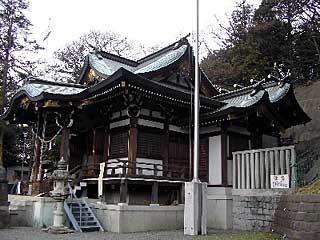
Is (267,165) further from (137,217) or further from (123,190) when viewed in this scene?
(123,190)

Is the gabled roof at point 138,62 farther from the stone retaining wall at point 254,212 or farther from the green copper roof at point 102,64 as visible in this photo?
the stone retaining wall at point 254,212

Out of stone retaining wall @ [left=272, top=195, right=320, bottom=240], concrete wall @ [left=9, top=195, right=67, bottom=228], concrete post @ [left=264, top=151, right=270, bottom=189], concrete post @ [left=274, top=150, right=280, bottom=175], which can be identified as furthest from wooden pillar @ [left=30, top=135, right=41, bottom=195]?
stone retaining wall @ [left=272, top=195, right=320, bottom=240]

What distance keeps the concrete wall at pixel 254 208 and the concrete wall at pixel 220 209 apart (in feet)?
0.73

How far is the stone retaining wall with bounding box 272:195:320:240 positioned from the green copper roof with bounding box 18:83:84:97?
9.28 metres

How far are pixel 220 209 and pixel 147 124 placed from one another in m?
4.49

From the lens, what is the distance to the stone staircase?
1274 cm

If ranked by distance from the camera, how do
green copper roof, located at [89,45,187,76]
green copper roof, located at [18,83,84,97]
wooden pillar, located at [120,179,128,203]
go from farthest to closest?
green copper roof, located at [89,45,187,76] → green copper roof, located at [18,83,84,97] → wooden pillar, located at [120,179,128,203]

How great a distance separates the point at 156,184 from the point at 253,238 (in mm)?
4804

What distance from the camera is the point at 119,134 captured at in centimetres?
1565

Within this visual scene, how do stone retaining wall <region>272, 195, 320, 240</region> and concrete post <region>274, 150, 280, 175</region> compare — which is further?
concrete post <region>274, 150, 280, 175</region>

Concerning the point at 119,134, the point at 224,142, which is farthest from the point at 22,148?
the point at 224,142

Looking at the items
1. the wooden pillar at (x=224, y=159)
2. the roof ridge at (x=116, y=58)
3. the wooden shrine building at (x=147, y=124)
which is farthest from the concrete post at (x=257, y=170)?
the roof ridge at (x=116, y=58)

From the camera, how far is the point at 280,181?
12.5 metres

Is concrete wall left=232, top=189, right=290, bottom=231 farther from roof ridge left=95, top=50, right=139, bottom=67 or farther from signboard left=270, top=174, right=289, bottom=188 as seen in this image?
Result: roof ridge left=95, top=50, right=139, bottom=67
